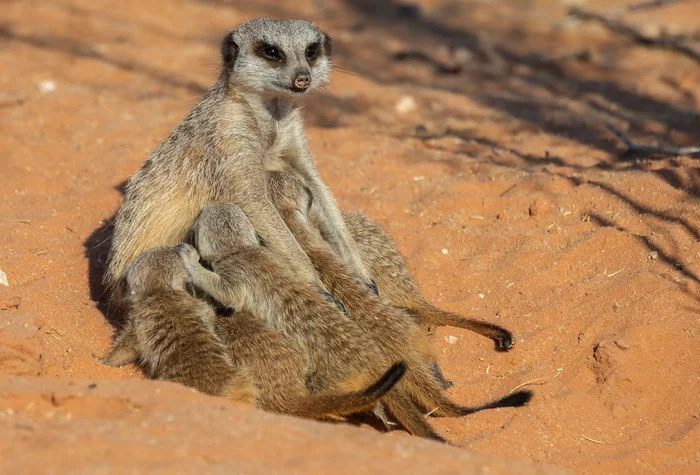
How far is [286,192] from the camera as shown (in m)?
4.57

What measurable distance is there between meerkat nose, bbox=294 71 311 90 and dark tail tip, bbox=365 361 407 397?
1.73 metres

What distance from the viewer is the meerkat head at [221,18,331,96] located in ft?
15.0

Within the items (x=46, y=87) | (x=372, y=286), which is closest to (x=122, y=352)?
(x=372, y=286)

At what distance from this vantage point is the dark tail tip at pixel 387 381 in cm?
334

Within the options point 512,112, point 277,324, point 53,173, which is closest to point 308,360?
point 277,324

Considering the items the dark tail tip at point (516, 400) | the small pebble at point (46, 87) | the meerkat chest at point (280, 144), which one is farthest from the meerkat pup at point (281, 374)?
the small pebble at point (46, 87)

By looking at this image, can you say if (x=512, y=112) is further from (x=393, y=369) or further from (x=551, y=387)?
(x=393, y=369)

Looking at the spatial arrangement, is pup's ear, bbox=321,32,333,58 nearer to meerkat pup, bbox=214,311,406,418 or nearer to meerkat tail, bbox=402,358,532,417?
meerkat pup, bbox=214,311,406,418

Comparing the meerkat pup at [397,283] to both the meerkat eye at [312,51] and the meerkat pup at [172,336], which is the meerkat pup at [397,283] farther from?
the meerkat pup at [172,336]

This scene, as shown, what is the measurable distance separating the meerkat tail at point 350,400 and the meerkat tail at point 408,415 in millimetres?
115

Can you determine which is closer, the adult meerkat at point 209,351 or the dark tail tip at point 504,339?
the adult meerkat at point 209,351

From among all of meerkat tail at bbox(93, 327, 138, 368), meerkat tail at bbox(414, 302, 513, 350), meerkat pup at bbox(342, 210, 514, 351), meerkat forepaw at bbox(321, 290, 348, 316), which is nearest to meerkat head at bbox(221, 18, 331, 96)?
meerkat pup at bbox(342, 210, 514, 351)

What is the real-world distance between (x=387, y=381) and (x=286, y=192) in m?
1.53

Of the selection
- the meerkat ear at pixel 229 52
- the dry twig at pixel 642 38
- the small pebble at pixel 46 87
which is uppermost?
the meerkat ear at pixel 229 52
